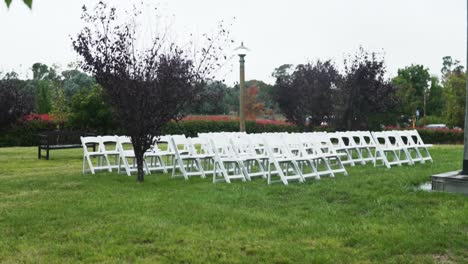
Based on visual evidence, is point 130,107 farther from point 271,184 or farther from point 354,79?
point 354,79

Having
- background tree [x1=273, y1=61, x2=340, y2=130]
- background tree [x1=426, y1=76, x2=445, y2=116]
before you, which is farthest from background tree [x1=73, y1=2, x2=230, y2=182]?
background tree [x1=426, y1=76, x2=445, y2=116]

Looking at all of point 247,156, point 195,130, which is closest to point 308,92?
point 195,130

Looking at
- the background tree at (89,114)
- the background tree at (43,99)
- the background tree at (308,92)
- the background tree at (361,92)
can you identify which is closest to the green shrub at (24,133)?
the background tree at (89,114)

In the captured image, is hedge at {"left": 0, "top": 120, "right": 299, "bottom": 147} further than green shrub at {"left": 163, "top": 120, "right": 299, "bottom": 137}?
No

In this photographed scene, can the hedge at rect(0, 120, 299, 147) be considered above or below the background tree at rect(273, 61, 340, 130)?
below

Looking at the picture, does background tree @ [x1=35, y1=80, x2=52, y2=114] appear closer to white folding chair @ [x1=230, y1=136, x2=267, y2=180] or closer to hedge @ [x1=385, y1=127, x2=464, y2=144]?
hedge @ [x1=385, y1=127, x2=464, y2=144]

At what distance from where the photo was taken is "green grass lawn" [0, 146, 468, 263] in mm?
4836

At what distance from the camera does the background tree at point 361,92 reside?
18438mm

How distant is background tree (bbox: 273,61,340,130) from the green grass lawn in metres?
12.8

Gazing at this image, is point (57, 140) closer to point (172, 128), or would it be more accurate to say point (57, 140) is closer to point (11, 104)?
point (11, 104)

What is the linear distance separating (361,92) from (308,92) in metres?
4.09

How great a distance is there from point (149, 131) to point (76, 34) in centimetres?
204

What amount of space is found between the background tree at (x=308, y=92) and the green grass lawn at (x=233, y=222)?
12850mm

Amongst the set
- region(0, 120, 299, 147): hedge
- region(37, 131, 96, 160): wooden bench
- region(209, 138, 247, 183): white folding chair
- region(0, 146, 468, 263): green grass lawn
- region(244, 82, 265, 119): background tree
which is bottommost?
region(0, 146, 468, 263): green grass lawn
